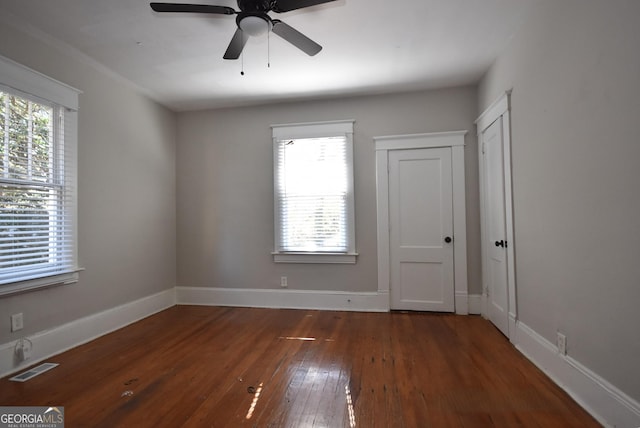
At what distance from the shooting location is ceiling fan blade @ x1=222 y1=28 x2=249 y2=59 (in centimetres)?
219

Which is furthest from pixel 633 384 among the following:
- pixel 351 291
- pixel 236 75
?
pixel 236 75

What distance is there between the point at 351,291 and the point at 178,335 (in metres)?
2.07

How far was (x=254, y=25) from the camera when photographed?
2.04 metres

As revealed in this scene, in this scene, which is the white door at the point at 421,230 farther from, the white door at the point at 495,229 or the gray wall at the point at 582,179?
the gray wall at the point at 582,179

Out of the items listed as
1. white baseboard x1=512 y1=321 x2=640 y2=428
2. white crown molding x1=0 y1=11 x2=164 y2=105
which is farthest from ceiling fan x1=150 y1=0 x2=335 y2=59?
white baseboard x1=512 y1=321 x2=640 y2=428

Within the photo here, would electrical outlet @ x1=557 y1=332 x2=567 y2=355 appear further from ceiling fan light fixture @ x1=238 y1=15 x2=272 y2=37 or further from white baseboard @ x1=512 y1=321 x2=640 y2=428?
ceiling fan light fixture @ x1=238 y1=15 x2=272 y2=37

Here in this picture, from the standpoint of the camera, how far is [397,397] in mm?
1992

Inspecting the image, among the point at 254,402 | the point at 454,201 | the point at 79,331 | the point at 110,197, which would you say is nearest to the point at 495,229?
the point at 454,201

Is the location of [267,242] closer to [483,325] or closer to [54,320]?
[54,320]

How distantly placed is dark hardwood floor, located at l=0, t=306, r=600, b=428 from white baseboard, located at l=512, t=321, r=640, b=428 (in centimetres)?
6

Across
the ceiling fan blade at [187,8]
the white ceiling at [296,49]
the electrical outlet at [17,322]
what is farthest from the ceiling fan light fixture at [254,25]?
the electrical outlet at [17,322]

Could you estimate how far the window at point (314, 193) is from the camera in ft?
12.9

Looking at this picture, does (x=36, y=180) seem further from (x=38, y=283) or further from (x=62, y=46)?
(x=62, y=46)

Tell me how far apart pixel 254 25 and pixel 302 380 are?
253cm
